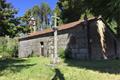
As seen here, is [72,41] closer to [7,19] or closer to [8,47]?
[7,19]

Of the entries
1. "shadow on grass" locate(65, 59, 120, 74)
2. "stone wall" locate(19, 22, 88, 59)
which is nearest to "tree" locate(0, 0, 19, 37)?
"stone wall" locate(19, 22, 88, 59)

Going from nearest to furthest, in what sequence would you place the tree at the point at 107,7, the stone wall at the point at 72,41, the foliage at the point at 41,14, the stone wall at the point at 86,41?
1. the tree at the point at 107,7
2. the stone wall at the point at 86,41
3. the stone wall at the point at 72,41
4. the foliage at the point at 41,14

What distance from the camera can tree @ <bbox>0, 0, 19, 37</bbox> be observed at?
3069 centimetres

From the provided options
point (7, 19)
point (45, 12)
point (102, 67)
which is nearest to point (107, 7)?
point (102, 67)

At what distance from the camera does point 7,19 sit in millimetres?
31266

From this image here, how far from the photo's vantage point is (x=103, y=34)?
3294 cm

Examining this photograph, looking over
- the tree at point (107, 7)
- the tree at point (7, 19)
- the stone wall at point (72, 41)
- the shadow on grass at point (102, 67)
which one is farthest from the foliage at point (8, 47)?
the tree at point (107, 7)

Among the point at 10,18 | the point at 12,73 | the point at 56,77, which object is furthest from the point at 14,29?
the point at 56,77

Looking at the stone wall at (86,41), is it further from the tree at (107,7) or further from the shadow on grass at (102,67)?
the tree at (107,7)

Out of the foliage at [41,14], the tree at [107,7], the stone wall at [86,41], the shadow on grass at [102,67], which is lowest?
the shadow on grass at [102,67]

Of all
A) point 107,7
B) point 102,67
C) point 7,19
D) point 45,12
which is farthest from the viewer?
point 45,12

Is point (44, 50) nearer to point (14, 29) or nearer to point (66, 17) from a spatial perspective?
point (14, 29)

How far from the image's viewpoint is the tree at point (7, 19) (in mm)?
30689

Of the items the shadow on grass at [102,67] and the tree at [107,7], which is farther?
the shadow on grass at [102,67]
